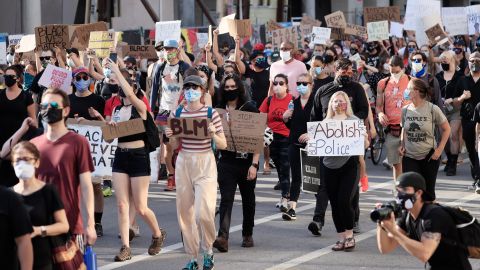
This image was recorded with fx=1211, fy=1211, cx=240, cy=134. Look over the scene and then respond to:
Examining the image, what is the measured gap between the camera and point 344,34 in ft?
89.2

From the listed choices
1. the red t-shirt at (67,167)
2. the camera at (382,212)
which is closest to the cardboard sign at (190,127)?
the red t-shirt at (67,167)

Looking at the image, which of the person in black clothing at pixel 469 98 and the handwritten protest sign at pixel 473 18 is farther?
the handwritten protest sign at pixel 473 18

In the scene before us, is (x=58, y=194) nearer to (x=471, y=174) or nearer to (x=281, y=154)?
(x=281, y=154)

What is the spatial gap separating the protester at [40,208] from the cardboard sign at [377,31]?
17223mm

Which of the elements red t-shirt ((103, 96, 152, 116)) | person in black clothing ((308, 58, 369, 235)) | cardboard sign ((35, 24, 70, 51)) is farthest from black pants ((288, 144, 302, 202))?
cardboard sign ((35, 24, 70, 51))

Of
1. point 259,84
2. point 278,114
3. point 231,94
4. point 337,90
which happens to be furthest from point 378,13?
point 231,94

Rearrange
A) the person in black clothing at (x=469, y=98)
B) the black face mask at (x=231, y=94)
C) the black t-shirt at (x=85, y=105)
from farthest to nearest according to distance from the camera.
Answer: the person in black clothing at (x=469, y=98)
the black t-shirt at (x=85, y=105)
the black face mask at (x=231, y=94)

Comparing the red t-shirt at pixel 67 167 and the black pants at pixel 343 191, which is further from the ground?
the red t-shirt at pixel 67 167

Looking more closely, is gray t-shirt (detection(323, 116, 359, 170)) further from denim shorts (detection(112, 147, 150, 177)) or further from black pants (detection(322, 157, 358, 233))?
denim shorts (detection(112, 147, 150, 177))

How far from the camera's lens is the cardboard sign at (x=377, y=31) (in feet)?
78.0

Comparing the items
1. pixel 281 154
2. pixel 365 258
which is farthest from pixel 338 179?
pixel 281 154

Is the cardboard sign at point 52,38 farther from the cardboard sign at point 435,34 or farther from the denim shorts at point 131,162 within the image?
the cardboard sign at point 435,34

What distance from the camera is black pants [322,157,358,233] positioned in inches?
442

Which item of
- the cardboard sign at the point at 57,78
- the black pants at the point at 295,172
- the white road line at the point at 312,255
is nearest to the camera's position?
the white road line at the point at 312,255
